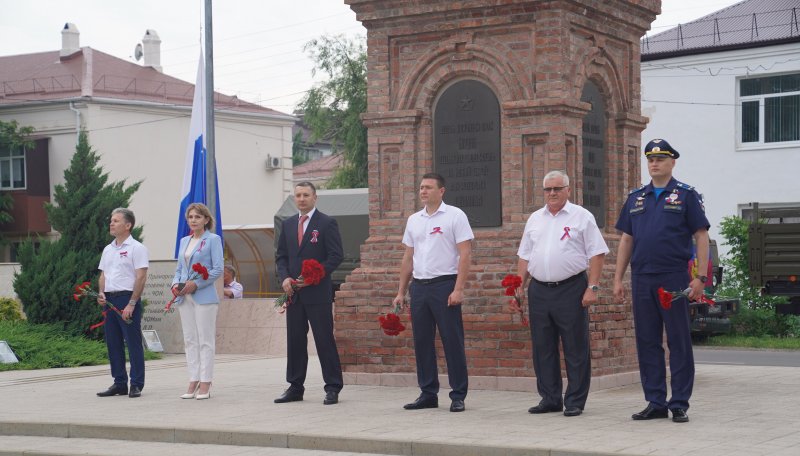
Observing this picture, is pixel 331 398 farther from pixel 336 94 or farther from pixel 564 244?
pixel 336 94

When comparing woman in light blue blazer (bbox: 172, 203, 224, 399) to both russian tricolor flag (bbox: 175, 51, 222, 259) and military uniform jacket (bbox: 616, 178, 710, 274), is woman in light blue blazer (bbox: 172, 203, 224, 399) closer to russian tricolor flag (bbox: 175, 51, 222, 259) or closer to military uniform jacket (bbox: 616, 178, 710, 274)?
military uniform jacket (bbox: 616, 178, 710, 274)

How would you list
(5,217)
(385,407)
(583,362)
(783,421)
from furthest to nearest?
(5,217) → (385,407) → (583,362) → (783,421)

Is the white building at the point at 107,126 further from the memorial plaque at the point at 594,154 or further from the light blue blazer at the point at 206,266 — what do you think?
the light blue blazer at the point at 206,266

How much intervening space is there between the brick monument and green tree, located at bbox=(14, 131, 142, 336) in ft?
24.2

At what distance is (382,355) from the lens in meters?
12.6

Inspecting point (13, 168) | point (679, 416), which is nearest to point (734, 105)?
point (679, 416)

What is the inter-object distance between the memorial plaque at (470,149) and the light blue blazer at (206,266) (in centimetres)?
236

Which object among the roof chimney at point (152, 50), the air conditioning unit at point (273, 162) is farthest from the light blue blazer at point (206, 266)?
the air conditioning unit at point (273, 162)

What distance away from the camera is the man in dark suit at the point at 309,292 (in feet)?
37.6

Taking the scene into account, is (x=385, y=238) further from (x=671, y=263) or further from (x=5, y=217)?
(x=5, y=217)

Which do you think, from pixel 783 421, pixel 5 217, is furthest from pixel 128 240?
pixel 5 217

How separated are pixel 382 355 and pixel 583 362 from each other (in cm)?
294

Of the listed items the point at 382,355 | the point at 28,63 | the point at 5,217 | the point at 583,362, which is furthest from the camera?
the point at 28,63

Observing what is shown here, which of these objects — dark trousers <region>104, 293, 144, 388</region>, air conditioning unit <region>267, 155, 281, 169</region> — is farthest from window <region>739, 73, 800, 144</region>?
dark trousers <region>104, 293, 144, 388</region>
